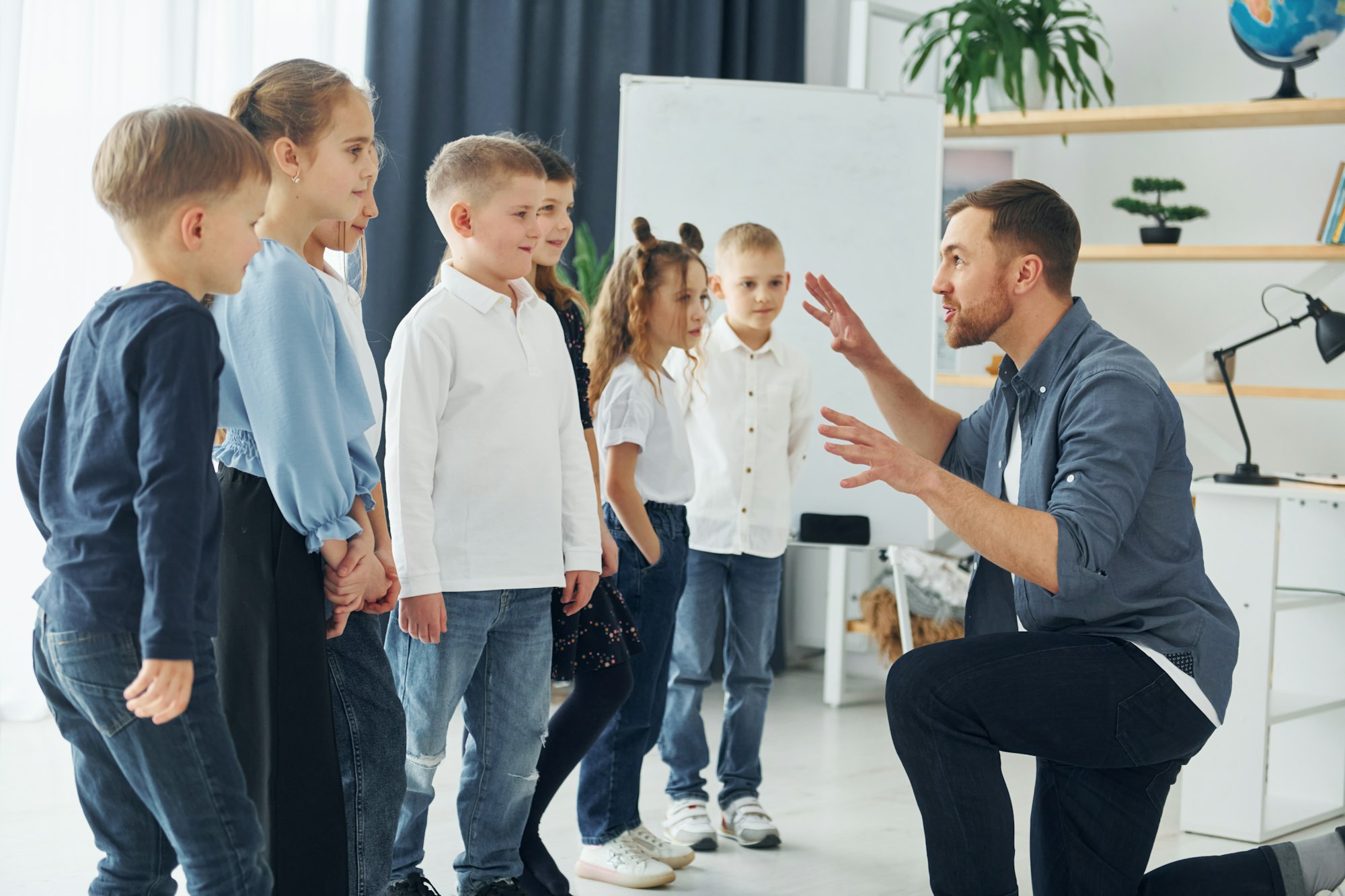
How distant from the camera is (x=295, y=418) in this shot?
3.88 ft

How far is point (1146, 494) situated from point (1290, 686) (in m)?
1.41

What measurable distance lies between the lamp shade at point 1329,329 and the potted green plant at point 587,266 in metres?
1.85

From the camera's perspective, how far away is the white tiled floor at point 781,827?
202 centimetres

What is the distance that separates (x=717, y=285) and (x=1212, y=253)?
1.59 metres

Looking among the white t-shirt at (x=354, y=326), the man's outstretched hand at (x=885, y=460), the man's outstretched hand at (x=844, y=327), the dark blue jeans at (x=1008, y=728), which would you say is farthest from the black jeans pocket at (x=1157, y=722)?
the white t-shirt at (x=354, y=326)

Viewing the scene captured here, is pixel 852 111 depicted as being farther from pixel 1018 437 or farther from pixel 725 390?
pixel 1018 437

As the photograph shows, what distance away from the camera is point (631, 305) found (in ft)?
6.93

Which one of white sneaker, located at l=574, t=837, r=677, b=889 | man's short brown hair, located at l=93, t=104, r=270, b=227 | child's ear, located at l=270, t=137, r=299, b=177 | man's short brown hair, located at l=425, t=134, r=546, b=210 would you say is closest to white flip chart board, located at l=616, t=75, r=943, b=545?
white sneaker, located at l=574, t=837, r=677, b=889

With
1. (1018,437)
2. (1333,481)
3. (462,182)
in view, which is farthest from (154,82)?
(1333,481)

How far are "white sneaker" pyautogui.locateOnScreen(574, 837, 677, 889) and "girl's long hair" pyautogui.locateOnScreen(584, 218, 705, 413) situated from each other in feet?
2.53

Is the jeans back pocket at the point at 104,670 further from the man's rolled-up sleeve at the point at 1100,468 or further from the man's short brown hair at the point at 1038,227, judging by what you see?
the man's short brown hair at the point at 1038,227

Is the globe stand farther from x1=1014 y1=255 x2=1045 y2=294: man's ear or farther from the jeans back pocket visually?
the jeans back pocket

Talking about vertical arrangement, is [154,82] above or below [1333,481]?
above

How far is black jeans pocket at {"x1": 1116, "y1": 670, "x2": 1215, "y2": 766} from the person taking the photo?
4.91 feet
